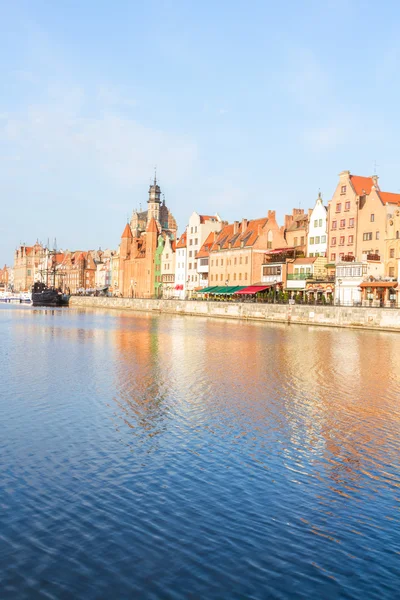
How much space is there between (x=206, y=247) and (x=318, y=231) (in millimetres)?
33483

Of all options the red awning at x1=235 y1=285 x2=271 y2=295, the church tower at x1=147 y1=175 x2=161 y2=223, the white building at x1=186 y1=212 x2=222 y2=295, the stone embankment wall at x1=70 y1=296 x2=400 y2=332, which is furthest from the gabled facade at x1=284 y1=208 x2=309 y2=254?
the church tower at x1=147 y1=175 x2=161 y2=223

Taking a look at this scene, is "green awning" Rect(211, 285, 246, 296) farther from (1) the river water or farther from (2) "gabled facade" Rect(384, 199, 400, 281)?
(1) the river water

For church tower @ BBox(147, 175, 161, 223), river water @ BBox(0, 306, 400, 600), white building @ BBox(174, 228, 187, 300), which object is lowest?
river water @ BBox(0, 306, 400, 600)

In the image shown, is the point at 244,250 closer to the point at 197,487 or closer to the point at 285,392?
the point at 285,392

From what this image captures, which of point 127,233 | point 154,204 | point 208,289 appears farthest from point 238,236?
point 154,204

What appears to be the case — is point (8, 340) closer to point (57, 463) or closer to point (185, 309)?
point (57, 463)

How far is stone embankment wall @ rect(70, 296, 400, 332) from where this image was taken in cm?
5975

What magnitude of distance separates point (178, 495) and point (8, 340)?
35480 mm

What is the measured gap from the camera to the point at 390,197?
75.1 m

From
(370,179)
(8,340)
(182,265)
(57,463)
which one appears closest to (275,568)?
(57,463)

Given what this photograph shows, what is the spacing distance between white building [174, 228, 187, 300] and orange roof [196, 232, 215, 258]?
7657 mm

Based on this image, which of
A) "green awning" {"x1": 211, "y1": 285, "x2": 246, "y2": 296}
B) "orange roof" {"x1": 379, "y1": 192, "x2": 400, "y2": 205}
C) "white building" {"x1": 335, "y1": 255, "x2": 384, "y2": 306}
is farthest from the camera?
"green awning" {"x1": 211, "y1": 285, "x2": 246, "y2": 296}

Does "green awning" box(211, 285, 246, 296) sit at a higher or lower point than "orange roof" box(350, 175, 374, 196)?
lower

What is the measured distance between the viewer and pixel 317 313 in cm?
6794
